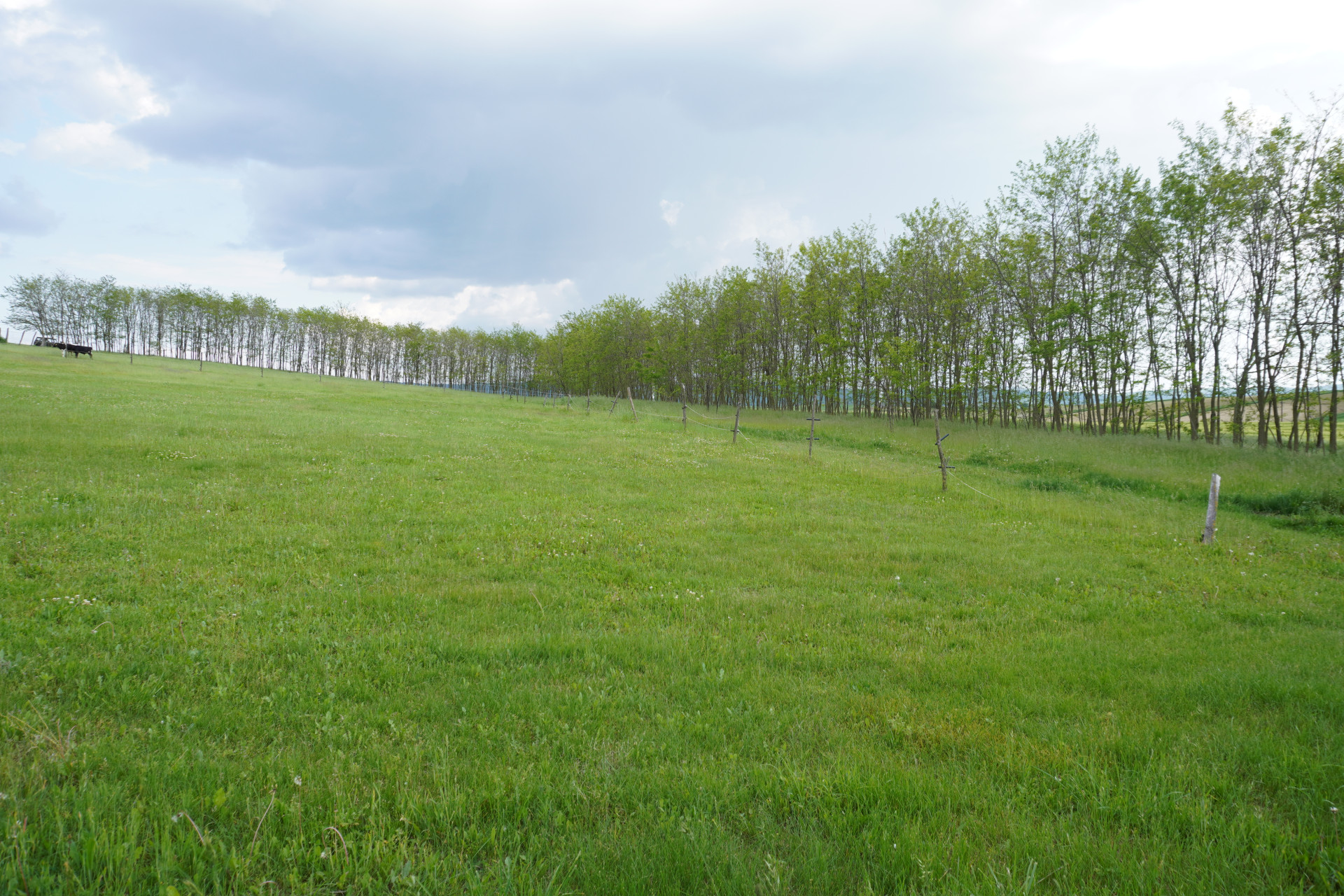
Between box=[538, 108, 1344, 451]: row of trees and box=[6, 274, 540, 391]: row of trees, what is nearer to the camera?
box=[538, 108, 1344, 451]: row of trees

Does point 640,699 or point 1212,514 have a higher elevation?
point 1212,514

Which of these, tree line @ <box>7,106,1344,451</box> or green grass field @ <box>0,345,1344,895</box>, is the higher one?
tree line @ <box>7,106,1344,451</box>

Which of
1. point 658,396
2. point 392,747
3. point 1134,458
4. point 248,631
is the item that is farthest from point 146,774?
point 658,396

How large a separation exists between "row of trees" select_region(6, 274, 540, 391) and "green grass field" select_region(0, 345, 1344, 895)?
116 metres

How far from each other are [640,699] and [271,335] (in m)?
152

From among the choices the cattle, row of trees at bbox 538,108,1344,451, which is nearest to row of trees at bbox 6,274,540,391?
the cattle

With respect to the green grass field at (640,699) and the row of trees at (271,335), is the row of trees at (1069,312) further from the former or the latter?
the row of trees at (271,335)

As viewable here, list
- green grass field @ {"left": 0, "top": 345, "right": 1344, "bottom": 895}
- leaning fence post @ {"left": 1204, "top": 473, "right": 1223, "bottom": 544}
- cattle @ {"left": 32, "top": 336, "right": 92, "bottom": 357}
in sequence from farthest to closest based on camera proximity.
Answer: cattle @ {"left": 32, "top": 336, "right": 92, "bottom": 357}
leaning fence post @ {"left": 1204, "top": 473, "right": 1223, "bottom": 544}
green grass field @ {"left": 0, "top": 345, "right": 1344, "bottom": 895}

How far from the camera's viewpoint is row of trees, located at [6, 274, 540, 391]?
4149 inches

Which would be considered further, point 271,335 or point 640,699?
point 271,335

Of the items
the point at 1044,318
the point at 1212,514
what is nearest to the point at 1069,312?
the point at 1044,318

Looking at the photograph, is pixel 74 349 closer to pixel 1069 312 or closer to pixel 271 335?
pixel 271 335

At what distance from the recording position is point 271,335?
126375 millimetres

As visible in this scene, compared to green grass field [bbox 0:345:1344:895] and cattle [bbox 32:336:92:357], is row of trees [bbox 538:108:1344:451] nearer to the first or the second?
green grass field [bbox 0:345:1344:895]
